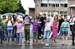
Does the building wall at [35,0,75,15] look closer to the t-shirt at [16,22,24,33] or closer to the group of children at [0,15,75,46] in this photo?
the group of children at [0,15,75,46]

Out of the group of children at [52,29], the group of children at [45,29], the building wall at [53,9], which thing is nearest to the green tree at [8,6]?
the building wall at [53,9]

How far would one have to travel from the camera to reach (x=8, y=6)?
82.9 metres

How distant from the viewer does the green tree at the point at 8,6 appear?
264 ft

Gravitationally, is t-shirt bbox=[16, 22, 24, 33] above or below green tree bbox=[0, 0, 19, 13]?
above

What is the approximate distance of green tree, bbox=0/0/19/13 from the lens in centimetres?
8054

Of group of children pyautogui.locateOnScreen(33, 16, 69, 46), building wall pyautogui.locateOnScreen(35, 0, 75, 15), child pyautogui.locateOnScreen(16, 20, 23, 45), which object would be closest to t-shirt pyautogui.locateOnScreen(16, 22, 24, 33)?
child pyautogui.locateOnScreen(16, 20, 23, 45)

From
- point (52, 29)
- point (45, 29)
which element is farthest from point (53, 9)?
point (45, 29)

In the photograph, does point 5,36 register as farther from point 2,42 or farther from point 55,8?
point 55,8

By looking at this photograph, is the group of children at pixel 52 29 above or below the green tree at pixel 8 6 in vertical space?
above

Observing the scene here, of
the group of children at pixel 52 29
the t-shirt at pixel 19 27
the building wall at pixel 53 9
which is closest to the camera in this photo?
the group of children at pixel 52 29

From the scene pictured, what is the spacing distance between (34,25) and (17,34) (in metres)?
1.22

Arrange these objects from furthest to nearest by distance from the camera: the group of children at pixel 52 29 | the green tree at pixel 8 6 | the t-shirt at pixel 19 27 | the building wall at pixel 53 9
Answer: the building wall at pixel 53 9
the green tree at pixel 8 6
the t-shirt at pixel 19 27
the group of children at pixel 52 29

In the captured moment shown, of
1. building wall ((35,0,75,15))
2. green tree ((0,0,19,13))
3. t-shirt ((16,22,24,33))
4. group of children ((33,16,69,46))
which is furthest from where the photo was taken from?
building wall ((35,0,75,15))

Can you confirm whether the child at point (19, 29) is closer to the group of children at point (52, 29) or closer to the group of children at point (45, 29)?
the group of children at point (45, 29)
